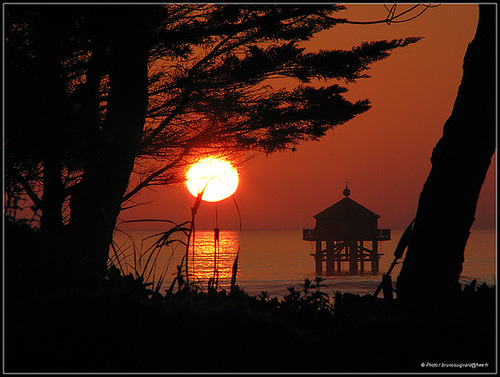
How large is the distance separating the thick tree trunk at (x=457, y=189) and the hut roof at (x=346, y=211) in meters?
34.4

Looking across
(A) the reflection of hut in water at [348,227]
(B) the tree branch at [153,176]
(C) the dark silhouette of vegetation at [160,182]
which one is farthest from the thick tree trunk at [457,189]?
(A) the reflection of hut in water at [348,227]

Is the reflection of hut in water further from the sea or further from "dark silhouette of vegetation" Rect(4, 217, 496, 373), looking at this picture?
"dark silhouette of vegetation" Rect(4, 217, 496, 373)

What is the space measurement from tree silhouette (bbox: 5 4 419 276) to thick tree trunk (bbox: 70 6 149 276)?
13 millimetres

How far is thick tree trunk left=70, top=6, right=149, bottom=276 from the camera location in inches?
208

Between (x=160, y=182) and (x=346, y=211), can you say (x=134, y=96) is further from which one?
(x=346, y=211)

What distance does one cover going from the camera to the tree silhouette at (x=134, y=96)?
5.41m

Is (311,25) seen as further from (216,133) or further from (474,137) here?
(474,137)

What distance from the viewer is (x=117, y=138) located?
5.69 meters

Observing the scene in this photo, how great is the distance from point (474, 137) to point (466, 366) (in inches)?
83.4

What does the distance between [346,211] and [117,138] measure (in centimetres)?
3396

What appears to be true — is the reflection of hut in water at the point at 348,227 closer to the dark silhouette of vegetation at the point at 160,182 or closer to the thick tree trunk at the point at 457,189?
the dark silhouette of vegetation at the point at 160,182

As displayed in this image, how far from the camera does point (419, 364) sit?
2898mm

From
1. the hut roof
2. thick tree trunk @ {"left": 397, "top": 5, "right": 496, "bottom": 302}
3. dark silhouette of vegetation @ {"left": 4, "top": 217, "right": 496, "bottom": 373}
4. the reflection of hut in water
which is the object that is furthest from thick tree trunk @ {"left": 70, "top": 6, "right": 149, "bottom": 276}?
the hut roof

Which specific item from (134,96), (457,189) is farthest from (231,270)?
(457,189)
